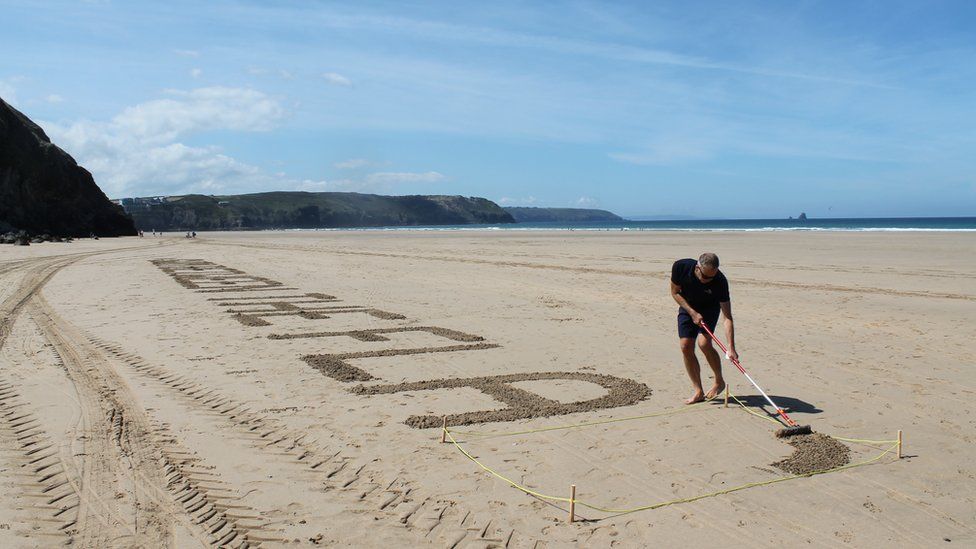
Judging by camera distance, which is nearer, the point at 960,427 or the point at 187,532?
the point at 187,532

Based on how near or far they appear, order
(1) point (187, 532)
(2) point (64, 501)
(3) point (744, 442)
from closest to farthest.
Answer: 1. (1) point (187, 532)
2. (2) point (64, 501)
3. (3) point (744, 442)

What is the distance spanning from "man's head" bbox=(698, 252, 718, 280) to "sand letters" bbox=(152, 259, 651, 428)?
1.54 metres

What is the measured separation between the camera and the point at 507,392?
7715 millimetres

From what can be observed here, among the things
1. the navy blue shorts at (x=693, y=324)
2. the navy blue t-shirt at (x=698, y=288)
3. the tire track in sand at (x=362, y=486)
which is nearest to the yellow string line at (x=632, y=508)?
the tire track in sand at (x=362, y=486)

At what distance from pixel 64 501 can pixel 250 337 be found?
245 inches

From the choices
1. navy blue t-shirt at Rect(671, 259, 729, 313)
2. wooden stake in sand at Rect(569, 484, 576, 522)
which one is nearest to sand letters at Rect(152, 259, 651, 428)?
navy blue t-shirt at Rect(671, 259, 729, 313)

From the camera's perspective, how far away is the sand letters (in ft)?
22.9

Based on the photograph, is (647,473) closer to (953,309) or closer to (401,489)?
(401,489)

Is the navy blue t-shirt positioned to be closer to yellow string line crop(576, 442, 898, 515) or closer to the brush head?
the brush head

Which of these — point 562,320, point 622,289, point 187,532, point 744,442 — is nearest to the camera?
point 187,532

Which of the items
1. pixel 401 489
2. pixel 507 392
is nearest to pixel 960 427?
pixel 507 392

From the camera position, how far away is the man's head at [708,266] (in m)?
6.82

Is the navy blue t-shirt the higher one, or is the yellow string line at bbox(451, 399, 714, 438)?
the navy blue t-shirt

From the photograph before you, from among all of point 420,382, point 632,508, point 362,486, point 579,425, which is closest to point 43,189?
point 420,382
